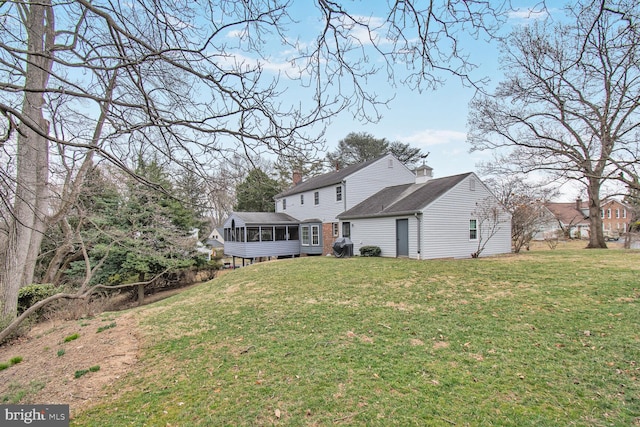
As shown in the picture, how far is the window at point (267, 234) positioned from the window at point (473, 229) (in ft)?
40.5

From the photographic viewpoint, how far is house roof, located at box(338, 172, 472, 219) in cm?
1459

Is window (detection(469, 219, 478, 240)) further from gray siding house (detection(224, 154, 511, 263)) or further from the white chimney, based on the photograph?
the white chimney

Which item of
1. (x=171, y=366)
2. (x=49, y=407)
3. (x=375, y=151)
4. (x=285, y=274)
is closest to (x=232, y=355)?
(x=171, y=366)

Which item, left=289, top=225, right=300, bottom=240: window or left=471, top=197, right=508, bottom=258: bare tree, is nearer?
left=471, top=197, right=508, bottom=258: bare tree

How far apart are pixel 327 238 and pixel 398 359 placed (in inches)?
613

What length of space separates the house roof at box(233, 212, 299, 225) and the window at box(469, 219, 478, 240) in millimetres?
11368

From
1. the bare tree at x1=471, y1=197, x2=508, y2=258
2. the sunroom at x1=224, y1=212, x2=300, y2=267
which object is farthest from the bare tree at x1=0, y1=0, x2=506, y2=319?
the sunroom at x1=224, y1=212, x2=300, y2=267

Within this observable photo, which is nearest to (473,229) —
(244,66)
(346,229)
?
(346,229)

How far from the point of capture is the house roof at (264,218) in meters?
20.3

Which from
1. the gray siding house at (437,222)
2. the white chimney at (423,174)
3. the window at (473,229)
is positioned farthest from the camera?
the white chimney at (423,174)

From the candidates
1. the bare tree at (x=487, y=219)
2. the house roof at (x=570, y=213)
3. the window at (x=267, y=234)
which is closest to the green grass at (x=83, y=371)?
the bare tree at (x=487, y=219)

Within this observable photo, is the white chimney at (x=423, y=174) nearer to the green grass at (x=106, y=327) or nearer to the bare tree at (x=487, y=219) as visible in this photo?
the bare tree at (x=487, y=219)

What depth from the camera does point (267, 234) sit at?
68.7 feet

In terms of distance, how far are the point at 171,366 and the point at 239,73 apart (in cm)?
420
